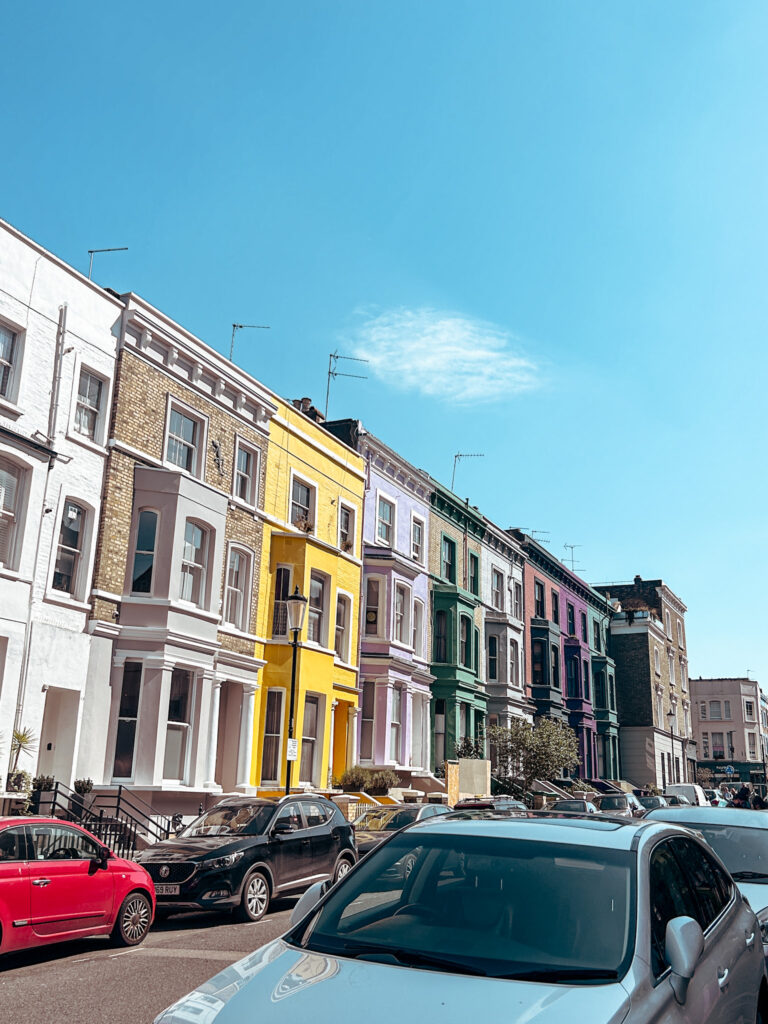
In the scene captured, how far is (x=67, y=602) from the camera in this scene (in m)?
19.0

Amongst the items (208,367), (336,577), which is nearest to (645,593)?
(336,577)

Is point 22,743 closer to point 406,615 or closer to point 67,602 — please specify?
point 67,602

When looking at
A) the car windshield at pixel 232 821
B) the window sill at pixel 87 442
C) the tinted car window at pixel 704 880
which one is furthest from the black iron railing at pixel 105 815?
the tinted car window at pixel 704 880

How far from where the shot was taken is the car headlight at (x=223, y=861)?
483 inches

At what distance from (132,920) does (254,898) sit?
8.01ft

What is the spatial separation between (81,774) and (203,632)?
14.4 feet

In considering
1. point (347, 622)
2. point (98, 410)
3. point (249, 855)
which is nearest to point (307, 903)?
point (249, 855)

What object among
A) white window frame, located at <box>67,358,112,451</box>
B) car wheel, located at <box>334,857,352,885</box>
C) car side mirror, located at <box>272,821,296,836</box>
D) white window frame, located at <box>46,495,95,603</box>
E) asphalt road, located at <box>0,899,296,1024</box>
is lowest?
asphalt road, located at <box>0,899,296,1024</box>

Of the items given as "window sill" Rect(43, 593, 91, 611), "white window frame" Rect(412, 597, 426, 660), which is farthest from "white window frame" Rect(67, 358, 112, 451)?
"white window frame" Rect(412, 597, 426, 660)

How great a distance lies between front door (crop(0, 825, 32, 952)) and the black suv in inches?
127

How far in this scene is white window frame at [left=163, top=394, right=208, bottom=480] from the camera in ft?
73.3

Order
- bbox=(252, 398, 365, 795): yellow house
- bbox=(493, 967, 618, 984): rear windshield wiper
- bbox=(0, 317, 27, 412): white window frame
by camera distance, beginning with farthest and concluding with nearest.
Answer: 1. bbox=(252, 398, 365, 795): yellow house
2. bbox=(0, 317, 27, 412): white window frame
3. bbox=(493, 967, 618, 984): rear windshield wiper

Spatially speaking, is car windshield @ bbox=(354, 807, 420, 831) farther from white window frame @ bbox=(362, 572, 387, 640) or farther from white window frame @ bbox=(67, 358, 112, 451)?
white window frame @ bbox=(362, 572, 387, 640)

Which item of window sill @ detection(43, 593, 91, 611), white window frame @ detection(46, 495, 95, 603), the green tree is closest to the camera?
window sill @ detection(43, 593, 91, 611)
